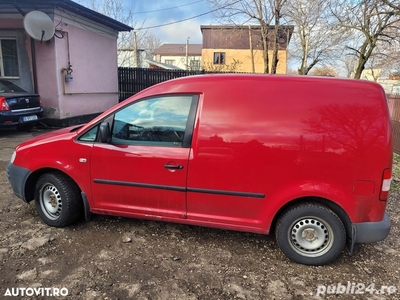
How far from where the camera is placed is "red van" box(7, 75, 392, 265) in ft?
8.74

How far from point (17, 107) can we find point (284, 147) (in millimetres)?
8023

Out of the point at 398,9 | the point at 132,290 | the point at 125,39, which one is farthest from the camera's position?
the point at 125,39

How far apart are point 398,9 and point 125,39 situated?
21675 millimetres

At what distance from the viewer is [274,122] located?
9.09 feet

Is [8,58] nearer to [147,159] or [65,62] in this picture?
[65,62]

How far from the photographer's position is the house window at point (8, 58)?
977 centimetres

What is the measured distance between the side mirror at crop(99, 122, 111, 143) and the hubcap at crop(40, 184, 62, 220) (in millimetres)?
912

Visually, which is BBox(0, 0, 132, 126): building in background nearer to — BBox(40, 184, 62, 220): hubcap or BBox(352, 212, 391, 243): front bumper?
BBox(40, 184, 62, 220): hubcap

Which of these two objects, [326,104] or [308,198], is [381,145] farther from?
[308,198]

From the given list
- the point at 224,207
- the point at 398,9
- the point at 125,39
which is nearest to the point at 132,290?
the point at 224,207

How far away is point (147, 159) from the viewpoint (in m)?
3.05

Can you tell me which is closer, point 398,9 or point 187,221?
point 187,221

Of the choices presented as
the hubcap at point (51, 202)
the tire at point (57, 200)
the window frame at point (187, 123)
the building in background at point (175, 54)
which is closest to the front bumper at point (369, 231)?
the window frame at point (187, 123)

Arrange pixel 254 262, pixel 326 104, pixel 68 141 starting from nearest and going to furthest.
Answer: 1. pixel 326 104
2. pixel 254 262
3. pixel 68 141
